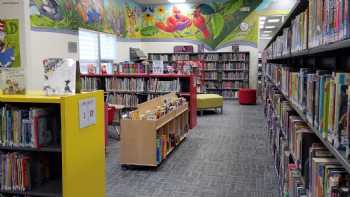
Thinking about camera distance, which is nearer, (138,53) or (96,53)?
(138,53)

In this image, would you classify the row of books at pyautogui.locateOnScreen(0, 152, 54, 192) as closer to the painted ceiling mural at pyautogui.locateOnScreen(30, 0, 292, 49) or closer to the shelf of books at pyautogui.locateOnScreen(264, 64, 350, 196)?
the shelf of books at pyautogui.locateOnScreen(264, 64, 350, 196)

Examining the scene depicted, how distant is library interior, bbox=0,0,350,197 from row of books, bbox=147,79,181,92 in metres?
0.02

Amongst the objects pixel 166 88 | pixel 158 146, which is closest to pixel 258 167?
pixel 158 146

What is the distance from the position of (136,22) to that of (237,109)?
232 inches

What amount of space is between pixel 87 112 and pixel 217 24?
11675 millimetres

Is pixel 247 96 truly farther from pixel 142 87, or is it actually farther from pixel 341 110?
pixel 341 110

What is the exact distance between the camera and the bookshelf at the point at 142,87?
24.0 feet

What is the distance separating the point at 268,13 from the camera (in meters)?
13.4

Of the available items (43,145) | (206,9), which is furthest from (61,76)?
(206,9)

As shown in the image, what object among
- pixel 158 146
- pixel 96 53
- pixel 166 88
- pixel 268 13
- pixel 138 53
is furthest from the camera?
pixel 268 13

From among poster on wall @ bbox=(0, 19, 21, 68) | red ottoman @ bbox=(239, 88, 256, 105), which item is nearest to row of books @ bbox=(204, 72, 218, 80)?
red ottoman @ bbox=(239, 88, 256, 105)

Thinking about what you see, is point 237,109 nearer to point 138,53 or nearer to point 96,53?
point 138,53

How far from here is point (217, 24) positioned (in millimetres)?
13938

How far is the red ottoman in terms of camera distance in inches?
470
